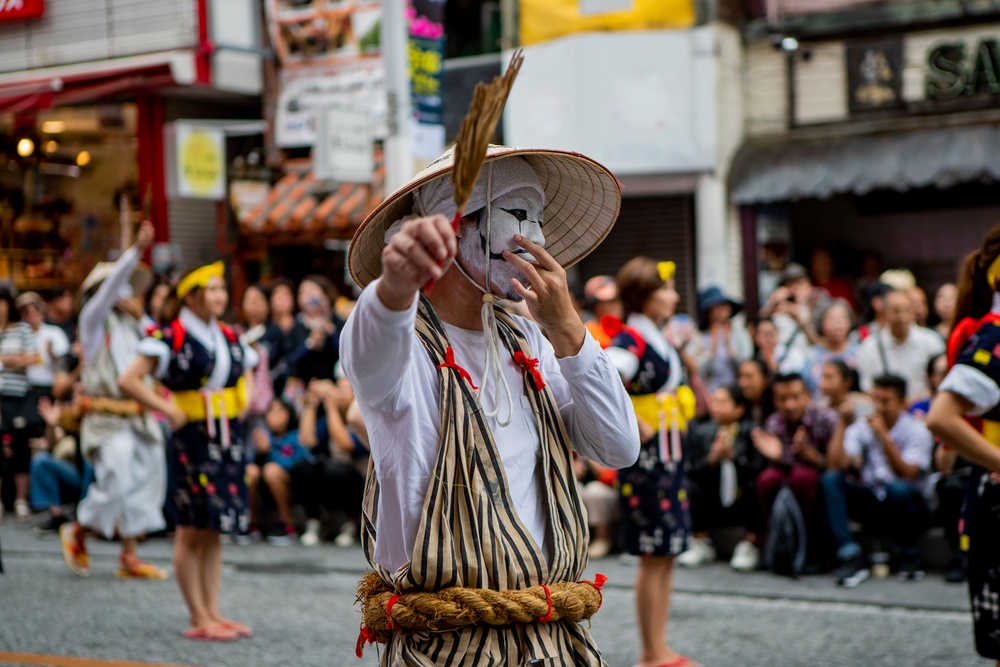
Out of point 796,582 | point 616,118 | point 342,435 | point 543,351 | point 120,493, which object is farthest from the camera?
point 616,118

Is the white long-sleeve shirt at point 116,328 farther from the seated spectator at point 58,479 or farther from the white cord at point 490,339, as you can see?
the white cord at point 490,339

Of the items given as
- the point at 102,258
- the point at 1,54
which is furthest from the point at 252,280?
the point at 1,54

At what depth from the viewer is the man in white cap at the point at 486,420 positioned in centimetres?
264

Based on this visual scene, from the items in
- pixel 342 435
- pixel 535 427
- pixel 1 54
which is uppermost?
pixel 1 54

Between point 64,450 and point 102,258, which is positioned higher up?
point 102,258

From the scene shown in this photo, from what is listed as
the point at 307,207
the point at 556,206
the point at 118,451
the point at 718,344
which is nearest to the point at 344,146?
the point at 118,451

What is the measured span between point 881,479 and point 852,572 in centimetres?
68

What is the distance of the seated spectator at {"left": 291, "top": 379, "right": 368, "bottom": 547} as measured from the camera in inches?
397

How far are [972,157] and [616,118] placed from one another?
3.90 meters

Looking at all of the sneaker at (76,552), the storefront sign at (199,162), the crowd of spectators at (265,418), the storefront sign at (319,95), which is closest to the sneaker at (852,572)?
the crowd of spectators at (265,418)

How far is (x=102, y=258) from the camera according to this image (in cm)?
1745

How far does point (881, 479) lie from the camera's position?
823 cm

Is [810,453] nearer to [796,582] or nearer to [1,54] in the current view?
[796,582]

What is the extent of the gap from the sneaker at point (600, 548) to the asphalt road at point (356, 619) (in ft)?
0.51
